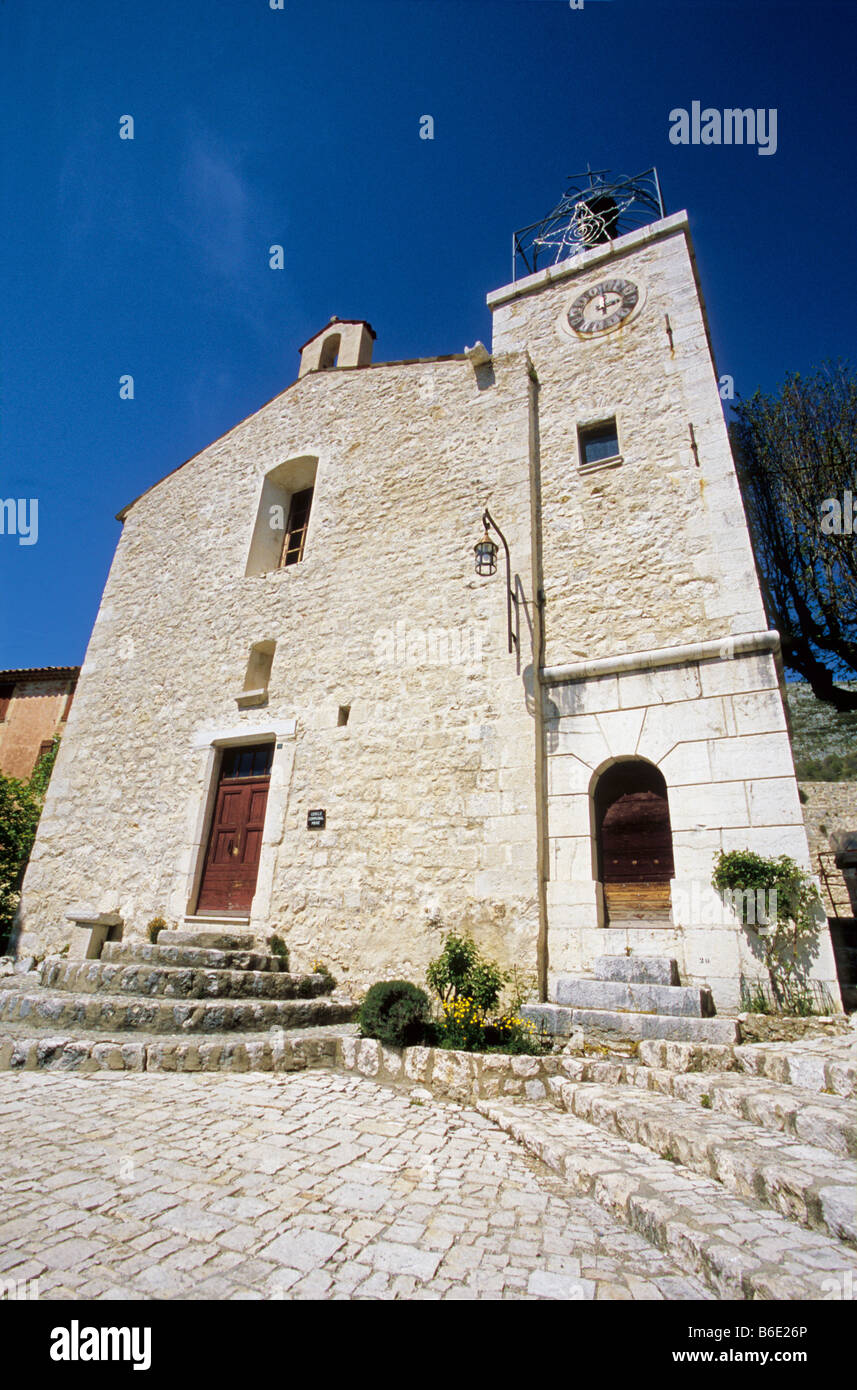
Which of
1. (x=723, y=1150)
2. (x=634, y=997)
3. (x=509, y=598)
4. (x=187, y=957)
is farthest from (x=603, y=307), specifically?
(x=187, y=957)

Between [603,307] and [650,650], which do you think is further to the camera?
[603,307]

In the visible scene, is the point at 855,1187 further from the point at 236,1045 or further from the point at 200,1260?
A: the point at 236,1045

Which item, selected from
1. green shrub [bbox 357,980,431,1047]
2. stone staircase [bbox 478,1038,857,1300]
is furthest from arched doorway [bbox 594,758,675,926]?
green shrub [bbox 357,980,431,1047]

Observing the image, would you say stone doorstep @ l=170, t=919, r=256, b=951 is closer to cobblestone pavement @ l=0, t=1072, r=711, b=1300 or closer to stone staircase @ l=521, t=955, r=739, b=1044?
cobblestone pavement @ l=0, t=1072, r=711, b=1300

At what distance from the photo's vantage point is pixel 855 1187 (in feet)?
7.99

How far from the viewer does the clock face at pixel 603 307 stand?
905 centimetres

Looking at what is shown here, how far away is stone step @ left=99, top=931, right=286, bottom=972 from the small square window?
729 cm

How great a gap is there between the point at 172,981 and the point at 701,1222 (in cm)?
514

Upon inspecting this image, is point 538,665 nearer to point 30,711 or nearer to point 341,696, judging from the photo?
point 341,696

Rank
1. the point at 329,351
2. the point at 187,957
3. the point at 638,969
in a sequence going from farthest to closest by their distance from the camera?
the point at 329,351
the point at 187,957
the point at 638,969

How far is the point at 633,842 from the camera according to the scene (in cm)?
648
